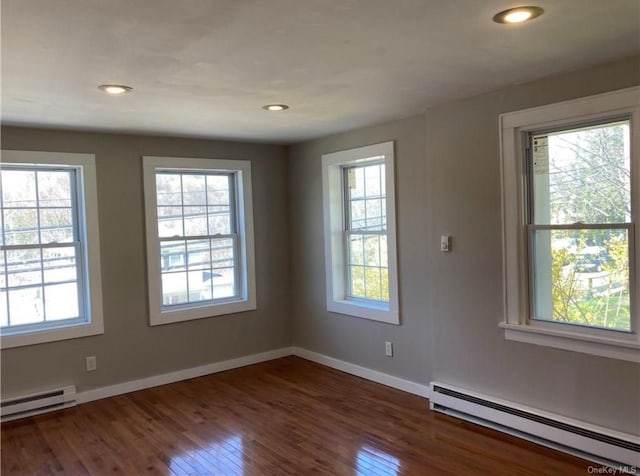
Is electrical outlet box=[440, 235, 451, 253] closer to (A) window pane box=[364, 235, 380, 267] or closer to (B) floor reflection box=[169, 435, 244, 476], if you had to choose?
(A) window pane box=[364, 235, 380, 267]

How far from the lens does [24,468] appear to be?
3203mm

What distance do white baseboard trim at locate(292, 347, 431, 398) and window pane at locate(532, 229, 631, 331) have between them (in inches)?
50.7

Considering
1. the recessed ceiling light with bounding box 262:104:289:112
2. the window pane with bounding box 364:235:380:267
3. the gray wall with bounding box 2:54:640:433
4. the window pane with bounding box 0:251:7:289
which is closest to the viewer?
the gray wall with bounding box 2:54:640:433

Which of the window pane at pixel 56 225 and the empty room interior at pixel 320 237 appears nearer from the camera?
the empty room interior at pixel 320 237

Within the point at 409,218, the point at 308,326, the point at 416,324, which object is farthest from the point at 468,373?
the point at 308,326

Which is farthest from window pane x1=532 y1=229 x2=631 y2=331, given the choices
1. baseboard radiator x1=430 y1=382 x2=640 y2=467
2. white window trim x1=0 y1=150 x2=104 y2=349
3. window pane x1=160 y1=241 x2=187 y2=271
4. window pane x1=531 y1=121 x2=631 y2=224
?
white window trim x1=0 y1=150 x2=104 y2=349

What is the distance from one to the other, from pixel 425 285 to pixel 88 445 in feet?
8.80

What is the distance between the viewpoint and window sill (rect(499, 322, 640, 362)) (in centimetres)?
282

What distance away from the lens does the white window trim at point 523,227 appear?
9.15 ft

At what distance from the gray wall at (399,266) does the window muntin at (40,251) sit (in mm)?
2108

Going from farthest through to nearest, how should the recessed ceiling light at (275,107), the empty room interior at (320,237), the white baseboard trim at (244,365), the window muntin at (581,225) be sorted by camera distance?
Result: 1. the white baseboard trim at (244,365)
2. the recessed ceiling light at (275,107)
3. the window muntin at (581,225)
4. the empty room interior at (320,237)

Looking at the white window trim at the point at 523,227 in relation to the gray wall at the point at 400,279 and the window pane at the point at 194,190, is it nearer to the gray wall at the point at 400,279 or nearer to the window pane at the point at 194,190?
the gray wall at the point at 400,279

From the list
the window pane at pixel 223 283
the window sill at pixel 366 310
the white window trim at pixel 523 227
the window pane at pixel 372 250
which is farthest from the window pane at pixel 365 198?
the white window trim at pixel 523 227

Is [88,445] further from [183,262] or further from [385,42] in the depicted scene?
[385,42]
